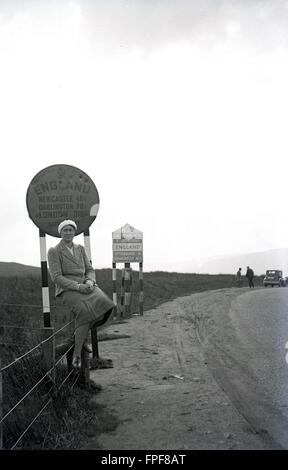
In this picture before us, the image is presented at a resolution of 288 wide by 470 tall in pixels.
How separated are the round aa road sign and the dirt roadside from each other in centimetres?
228

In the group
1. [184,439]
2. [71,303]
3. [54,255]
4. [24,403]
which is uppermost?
[54,255]

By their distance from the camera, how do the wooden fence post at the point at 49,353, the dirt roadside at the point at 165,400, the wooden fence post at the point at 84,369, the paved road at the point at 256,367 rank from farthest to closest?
the wooden fence post at the point at 84,369, the wooden fence post at the point at 49,353, the paved road at the point at 256,367, the dirt roadside at the point at 165,400

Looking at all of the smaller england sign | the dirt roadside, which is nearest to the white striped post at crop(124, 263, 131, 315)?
the smaller england sign

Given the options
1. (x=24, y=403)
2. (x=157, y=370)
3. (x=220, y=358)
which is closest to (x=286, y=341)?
(x=220, y=358)

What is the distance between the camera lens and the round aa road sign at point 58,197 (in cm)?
726

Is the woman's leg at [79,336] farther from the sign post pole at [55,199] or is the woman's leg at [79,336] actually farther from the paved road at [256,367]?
the paved road at [256,367]

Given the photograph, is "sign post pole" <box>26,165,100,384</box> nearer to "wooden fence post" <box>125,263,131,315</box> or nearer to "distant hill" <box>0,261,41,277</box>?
"wooden fence post" <box>125,263,131,315</box>

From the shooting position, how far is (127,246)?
16.7 metres

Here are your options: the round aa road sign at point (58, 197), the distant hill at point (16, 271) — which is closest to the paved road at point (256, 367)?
the round aa road sign at point (58, 197)

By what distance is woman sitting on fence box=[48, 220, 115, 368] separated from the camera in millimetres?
6016

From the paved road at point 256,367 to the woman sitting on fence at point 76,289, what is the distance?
179 cm
